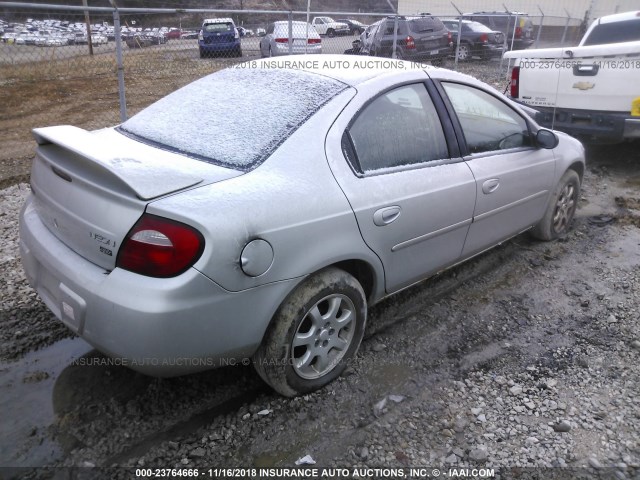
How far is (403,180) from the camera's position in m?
2.82

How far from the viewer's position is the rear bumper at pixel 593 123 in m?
5.96

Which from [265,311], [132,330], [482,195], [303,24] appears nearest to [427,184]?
[482,195]

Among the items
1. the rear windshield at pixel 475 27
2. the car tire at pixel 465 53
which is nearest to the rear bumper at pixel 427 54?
the car tire at pixel 465 53

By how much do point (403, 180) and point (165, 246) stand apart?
137 centimetres

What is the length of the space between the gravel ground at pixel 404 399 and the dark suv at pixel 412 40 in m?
9.62

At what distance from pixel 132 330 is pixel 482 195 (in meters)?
2.31

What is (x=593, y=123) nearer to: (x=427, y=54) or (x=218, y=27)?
(x=218, y=27)

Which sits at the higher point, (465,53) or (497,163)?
(465,53)

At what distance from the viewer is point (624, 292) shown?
3.77 metres

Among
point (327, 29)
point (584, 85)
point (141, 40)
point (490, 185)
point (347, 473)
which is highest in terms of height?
point (327, 29)

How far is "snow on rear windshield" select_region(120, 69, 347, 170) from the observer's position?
98.7 inches

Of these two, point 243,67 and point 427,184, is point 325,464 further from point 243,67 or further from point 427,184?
point 243,67

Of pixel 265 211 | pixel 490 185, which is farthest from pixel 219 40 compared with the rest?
pixel 265 211

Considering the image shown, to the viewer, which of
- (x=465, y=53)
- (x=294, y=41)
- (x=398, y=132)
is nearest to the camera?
(x=398, y=132)
